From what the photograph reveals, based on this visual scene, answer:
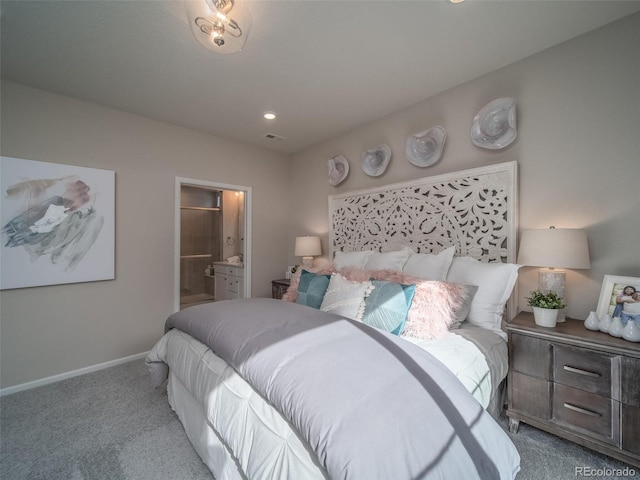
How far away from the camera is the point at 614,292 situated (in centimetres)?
163

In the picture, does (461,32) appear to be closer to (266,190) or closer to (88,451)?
(266,190)

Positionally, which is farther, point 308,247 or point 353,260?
point 308,247

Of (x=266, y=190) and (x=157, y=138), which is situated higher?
(x=157, y=138)

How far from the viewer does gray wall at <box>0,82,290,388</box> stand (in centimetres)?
235

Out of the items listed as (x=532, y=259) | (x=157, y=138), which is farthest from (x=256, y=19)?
(x=532, y=259)

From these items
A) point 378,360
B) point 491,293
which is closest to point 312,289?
point 378,360

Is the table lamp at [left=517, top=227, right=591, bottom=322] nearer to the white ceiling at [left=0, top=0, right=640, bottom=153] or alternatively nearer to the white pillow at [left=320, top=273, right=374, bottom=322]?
the white pillow at [left=320, top=273, right=374, bottom=322]

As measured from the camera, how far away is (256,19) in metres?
1.68

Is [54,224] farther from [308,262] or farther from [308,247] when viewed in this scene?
[308,262]

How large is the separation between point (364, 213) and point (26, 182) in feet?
10.5

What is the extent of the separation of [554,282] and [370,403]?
172 cm

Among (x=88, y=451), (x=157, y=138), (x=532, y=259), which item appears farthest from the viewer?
(x=157, y=138)

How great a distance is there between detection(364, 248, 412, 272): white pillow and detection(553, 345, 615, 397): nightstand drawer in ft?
3.79

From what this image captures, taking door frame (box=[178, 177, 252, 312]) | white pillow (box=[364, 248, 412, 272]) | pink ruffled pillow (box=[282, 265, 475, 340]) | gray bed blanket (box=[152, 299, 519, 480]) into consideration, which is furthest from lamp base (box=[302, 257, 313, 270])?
gray bed blanket (box=[152, 299, 519, 480])
